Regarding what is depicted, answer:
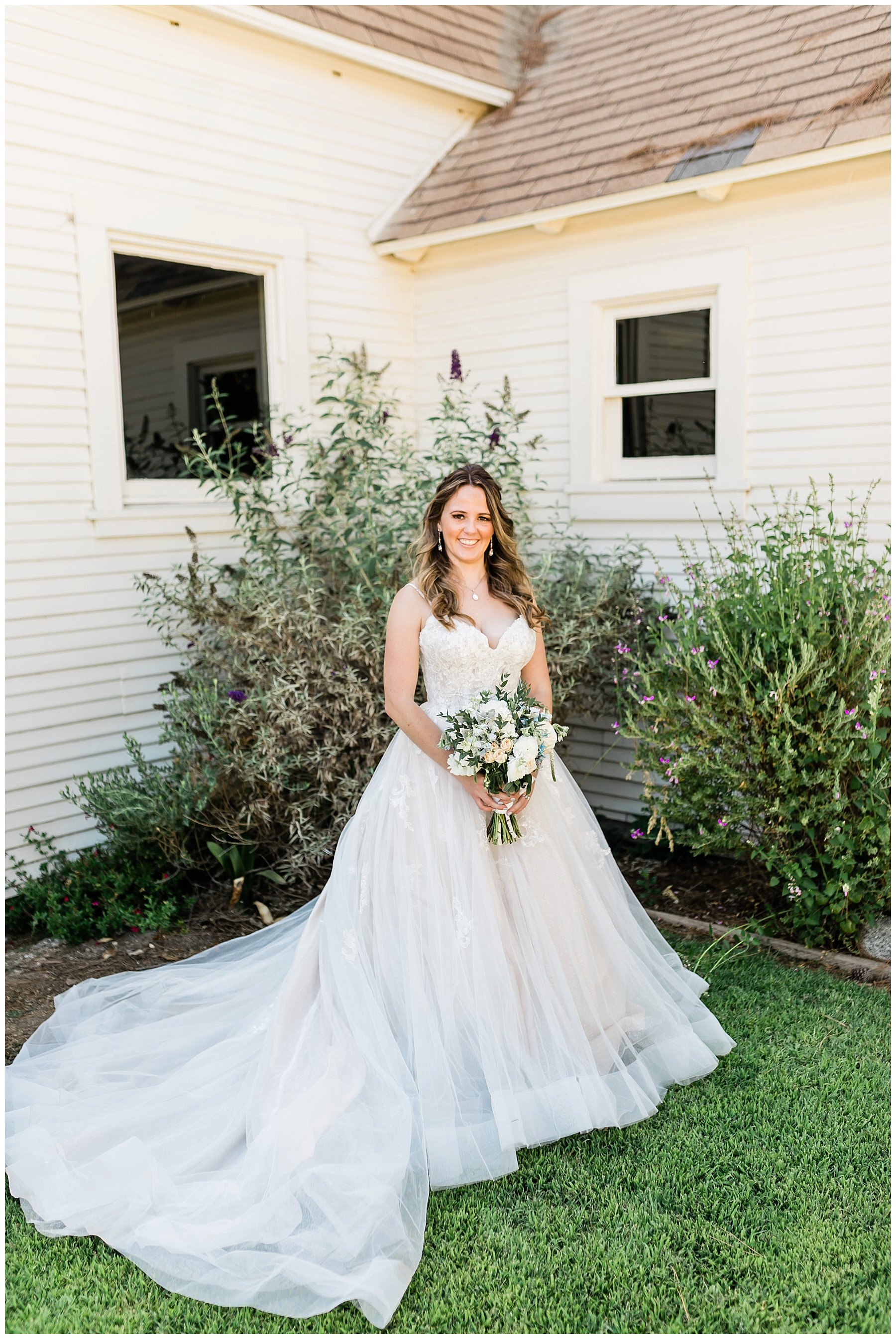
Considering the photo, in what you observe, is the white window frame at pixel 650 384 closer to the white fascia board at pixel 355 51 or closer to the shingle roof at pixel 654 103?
the shingle roof at pixel 654 103

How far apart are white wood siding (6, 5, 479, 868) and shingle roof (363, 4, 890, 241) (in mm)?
813

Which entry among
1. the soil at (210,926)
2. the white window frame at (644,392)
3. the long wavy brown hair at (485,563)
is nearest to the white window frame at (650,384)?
the white window frame at (644,392)

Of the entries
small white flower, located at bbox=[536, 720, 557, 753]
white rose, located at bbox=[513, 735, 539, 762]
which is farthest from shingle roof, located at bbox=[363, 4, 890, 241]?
white rose, located at bbox=[513, 735, 539, 762]

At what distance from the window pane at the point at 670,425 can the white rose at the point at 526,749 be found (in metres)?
3.30

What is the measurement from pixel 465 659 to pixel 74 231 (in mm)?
3543

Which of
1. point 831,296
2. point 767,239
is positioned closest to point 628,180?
point 767,239

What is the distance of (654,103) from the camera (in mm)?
6230

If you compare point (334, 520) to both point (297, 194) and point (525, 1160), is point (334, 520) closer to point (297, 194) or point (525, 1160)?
point (297, 194)

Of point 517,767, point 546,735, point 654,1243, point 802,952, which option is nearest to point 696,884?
point 802,952

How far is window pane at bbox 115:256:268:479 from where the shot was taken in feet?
20.1

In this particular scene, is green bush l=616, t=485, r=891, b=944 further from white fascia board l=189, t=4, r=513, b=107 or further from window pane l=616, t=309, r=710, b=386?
white fascia board l=189, t=4, r=513, b=107

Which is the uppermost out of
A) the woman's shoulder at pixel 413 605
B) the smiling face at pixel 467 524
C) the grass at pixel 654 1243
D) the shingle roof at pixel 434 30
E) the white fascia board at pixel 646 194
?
the shingle roof at pixel 434 30

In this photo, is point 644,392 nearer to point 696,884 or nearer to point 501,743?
point 696,884

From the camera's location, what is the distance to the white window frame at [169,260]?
5.71 metres
